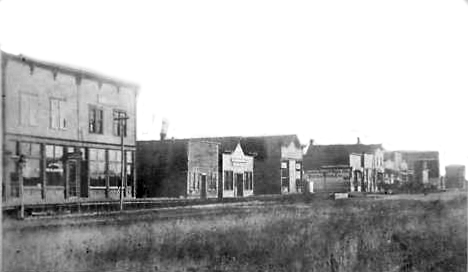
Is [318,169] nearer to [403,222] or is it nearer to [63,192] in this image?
[403,222]

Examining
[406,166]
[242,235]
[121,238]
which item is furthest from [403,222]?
[121,238]

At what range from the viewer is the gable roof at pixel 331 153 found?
23.9 ft

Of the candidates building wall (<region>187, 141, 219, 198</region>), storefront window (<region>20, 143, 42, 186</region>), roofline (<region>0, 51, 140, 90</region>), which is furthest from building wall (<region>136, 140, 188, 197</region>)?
storefront window (<region>20, 143, 42, 186</region>)

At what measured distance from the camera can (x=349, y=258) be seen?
6863mm

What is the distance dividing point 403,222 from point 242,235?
236 centimetres

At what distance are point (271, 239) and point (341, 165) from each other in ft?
5.12

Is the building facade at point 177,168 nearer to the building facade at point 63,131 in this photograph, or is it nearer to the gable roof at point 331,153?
the building facade at point 63,131

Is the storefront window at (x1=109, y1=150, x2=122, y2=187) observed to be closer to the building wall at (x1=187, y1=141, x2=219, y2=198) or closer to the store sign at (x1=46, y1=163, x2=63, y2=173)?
the store sign at (x1=46, y1=163, x2=63, y2=173)

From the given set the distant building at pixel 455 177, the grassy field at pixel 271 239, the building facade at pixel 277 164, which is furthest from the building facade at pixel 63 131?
the distant building at pixel 455 177

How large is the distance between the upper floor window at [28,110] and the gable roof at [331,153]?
3.53m

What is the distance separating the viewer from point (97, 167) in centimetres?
605

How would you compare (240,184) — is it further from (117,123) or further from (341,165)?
(117,123)

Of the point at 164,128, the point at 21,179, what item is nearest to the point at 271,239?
the point at 164,128

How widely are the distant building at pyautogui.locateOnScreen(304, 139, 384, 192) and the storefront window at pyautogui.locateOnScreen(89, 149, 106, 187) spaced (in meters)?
2.73
